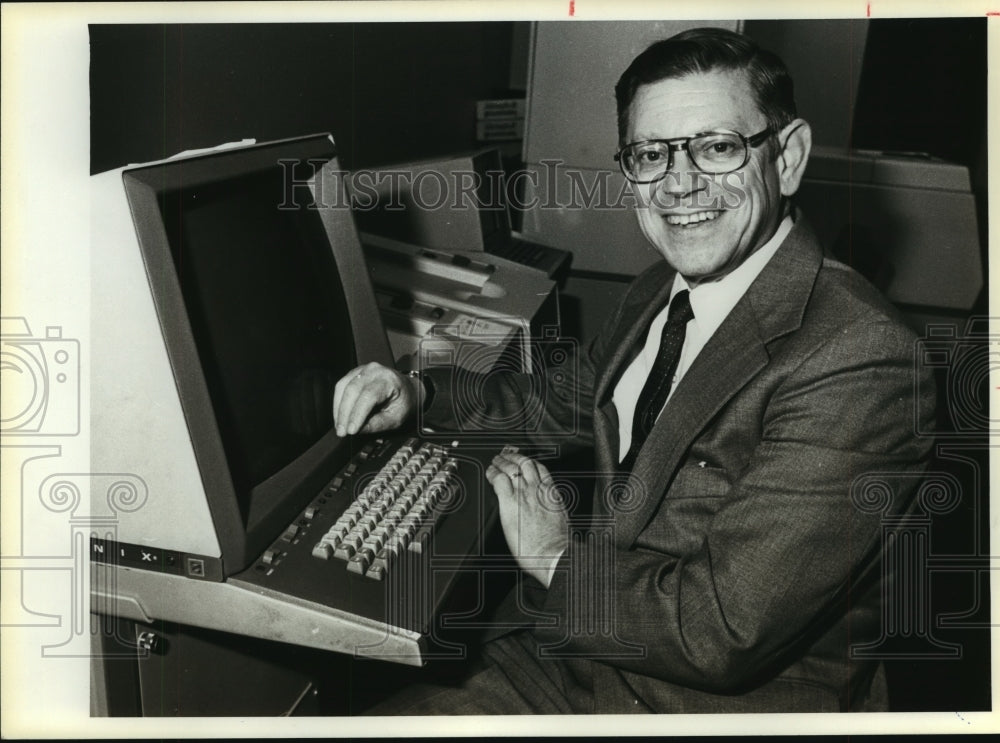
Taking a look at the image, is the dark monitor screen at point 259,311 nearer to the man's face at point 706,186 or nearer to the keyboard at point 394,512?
the keyboard at point 394,512

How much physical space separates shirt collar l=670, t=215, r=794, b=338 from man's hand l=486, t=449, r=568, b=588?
352 mm

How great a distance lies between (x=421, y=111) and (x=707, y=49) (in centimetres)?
112

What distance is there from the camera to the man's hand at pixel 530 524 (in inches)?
44.1

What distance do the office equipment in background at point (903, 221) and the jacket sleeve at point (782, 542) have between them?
1013mm

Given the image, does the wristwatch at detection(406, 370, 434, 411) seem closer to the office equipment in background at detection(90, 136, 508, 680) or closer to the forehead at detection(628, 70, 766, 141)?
the office equipment in background at detection(90, 136, 508, 680)

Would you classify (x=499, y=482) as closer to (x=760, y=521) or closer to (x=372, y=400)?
(x=372, y=400)

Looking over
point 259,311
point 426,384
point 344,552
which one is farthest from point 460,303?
point 344,552

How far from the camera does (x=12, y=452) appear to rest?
120 centimetres

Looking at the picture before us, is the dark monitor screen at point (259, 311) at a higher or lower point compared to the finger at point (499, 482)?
higher

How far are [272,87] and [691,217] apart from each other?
0.77m

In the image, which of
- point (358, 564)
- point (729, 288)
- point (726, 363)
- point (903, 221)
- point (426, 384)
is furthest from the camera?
point (903, 221)

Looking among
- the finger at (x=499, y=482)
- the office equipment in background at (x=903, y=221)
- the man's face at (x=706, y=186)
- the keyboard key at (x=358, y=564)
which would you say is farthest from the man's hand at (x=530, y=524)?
the office equipment in background at (x=903, y=221)

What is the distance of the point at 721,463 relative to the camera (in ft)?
3.60

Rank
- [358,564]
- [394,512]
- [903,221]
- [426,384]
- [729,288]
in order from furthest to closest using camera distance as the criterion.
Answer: [903,221], [426,384], [729,288], [394,512], [358,564]
